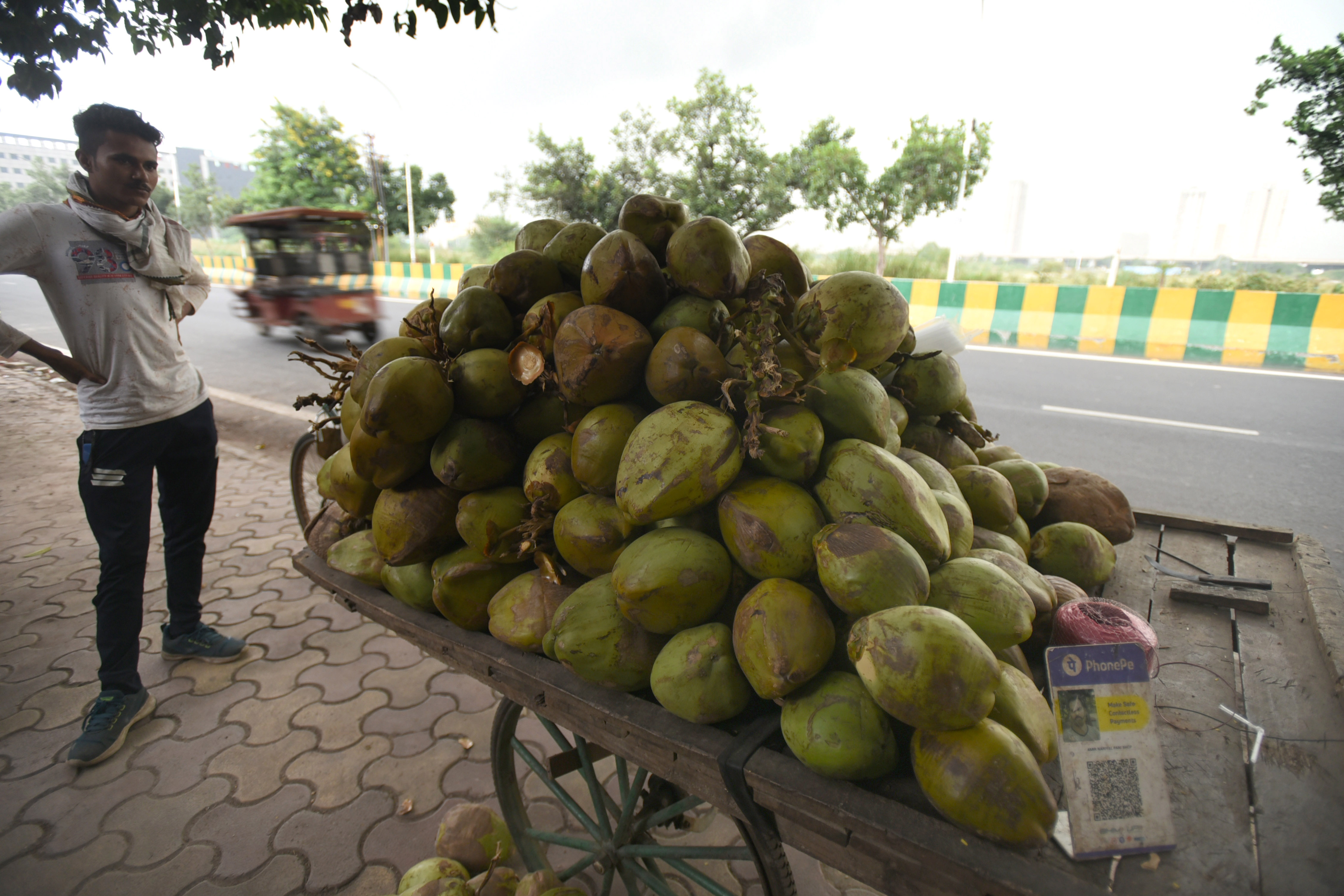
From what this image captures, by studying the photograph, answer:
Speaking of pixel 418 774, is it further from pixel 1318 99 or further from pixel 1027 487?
pixel 1318 99

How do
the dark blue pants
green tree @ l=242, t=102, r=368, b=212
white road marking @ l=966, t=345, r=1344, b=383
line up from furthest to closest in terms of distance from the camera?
green tree @ l=242, t=102, r=368, b=212
white road marking @ l=966, t=345, r=1344, b=383
the dark blue pants

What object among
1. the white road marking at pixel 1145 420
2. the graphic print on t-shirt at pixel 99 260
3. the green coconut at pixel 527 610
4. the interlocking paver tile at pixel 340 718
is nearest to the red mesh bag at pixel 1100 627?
the green coconut at pixel 527 610

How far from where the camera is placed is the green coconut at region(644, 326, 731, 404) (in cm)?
126

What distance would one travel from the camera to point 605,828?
69.1 inches

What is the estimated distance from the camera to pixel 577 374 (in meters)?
1.31

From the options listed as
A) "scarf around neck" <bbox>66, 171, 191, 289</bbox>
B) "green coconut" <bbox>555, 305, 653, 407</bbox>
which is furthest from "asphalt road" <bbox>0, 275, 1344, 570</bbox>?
"scarf around neck" <bbox>66, 171, 191, 289</bbox>

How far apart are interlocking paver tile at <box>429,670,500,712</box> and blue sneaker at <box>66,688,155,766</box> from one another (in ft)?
3.27

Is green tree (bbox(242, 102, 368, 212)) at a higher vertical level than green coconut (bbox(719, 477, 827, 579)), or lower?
higher

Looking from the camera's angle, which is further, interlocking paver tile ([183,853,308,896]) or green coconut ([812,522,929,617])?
interlocking paver tile ([183,853,308,896])

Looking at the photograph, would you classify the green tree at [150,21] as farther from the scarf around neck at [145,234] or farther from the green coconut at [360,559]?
the green coconut at [360,559]

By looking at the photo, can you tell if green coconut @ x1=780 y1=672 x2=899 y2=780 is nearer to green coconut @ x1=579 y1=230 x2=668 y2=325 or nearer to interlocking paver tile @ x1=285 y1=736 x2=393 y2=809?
green coconut @ x1=579 y1=230 x2=668 y2=325

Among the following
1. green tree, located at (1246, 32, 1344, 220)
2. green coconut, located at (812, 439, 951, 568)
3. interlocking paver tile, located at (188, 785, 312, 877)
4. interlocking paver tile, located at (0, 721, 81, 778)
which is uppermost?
green tree, located at (1246, 32, 1344, 220)

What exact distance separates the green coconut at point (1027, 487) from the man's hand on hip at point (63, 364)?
115 inches

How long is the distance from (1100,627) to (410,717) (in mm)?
2294
